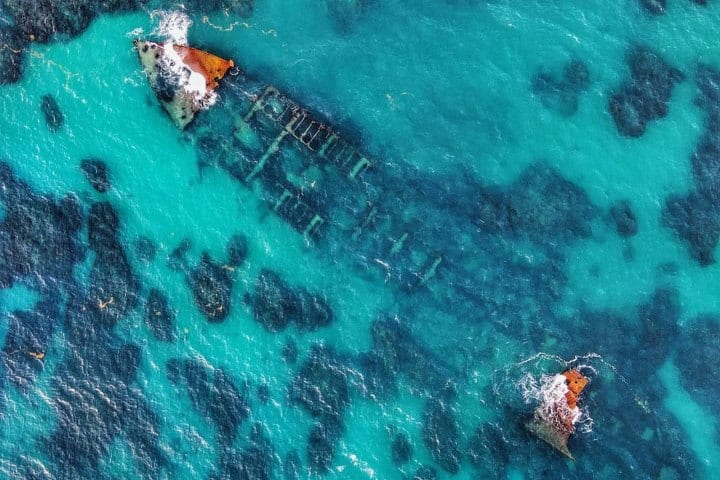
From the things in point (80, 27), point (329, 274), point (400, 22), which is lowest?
point (329, 274)

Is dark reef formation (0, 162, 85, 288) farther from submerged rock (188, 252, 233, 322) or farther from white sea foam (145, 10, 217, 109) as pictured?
white sea foam (145, 10, 217, 109)

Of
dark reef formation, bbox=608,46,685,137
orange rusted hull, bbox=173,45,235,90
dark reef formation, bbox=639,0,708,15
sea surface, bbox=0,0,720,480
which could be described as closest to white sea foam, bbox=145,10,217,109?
orange rusted hull, bbox=173,45,235,90

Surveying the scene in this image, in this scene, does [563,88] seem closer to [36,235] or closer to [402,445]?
[402,445]

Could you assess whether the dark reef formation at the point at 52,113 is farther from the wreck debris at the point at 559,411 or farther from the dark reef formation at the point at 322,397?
the wreck debris at the point at 559,411

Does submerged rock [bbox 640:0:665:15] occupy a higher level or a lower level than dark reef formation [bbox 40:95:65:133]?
higher

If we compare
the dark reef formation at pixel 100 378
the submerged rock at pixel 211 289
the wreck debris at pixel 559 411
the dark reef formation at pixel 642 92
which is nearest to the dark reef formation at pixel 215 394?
the dark reef formation at pixel 100 378

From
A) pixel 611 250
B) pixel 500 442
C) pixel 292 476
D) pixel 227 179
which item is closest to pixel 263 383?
pixel 292 476

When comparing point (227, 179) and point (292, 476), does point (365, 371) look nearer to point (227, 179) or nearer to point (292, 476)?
point (292, 476)
